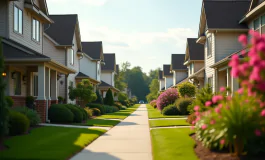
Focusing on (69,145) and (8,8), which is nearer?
(69,145)

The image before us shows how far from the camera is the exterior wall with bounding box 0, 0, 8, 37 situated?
1970 cm

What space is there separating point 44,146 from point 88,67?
34.0m

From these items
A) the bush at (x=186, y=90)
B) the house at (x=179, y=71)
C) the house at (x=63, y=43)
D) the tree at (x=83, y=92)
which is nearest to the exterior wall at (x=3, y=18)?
the house at (x=63, y=43)

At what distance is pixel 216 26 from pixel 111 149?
633 inches

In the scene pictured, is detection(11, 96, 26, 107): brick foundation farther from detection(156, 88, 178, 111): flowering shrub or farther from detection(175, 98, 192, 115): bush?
detection(156, 88, 178, 111): flowering shrub

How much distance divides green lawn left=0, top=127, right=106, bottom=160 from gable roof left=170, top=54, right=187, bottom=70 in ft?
130

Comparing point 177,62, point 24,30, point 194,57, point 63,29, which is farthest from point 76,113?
point 177,62

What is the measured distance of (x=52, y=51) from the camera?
32.4 meters

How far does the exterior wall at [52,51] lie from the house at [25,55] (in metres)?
7.28

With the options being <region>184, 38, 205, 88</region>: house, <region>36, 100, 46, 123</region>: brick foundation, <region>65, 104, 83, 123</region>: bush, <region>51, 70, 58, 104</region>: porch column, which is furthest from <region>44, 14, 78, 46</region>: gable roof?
<region>36, 100, 46, 123</region>: brick foundation

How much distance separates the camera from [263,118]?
7.68 metres

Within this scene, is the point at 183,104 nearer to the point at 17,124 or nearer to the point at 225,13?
the point at 225,13

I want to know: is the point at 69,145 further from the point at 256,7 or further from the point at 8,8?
the point at 256,7

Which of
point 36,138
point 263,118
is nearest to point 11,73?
point 36,138
